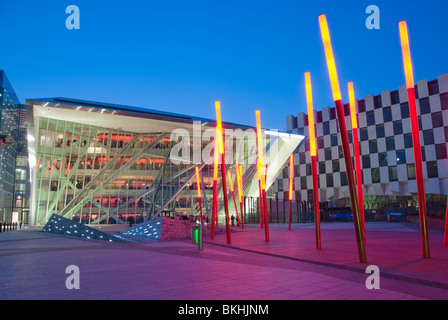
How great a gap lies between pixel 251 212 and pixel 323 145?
1765 cm

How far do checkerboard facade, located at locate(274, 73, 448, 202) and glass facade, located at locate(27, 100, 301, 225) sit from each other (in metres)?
9.07

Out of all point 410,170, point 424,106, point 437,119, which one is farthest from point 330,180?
point 437,119

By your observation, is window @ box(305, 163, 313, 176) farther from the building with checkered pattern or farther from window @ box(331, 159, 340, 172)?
window @ box(331, 159, 340, 172)

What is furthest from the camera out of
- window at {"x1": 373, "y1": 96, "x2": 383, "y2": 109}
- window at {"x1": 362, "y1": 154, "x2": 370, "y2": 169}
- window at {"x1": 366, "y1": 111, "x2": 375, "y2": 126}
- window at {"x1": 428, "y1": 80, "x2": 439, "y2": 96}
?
window at {"x1": 362, "y1": 154, "x2": 370, "y2": 169}

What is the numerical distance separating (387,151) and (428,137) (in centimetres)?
518

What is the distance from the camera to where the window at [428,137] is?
136 feet

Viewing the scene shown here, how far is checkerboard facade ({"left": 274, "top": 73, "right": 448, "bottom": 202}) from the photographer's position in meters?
40.9

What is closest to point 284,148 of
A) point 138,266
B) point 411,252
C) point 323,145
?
point 323,145

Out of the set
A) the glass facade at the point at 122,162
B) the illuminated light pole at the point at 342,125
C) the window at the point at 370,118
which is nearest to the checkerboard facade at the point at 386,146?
the window at the point at 370,118

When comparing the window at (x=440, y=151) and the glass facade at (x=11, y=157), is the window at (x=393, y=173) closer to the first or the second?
the window at (x=440, y=151)

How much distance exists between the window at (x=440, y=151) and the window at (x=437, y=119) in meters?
2.36

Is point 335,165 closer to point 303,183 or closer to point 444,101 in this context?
point 303,183

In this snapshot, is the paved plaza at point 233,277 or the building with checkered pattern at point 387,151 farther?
the building with checkered pattern at point 387,151

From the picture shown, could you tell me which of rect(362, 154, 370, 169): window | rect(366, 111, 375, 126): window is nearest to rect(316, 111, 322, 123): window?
rect(366, 111, 375, 126): window
